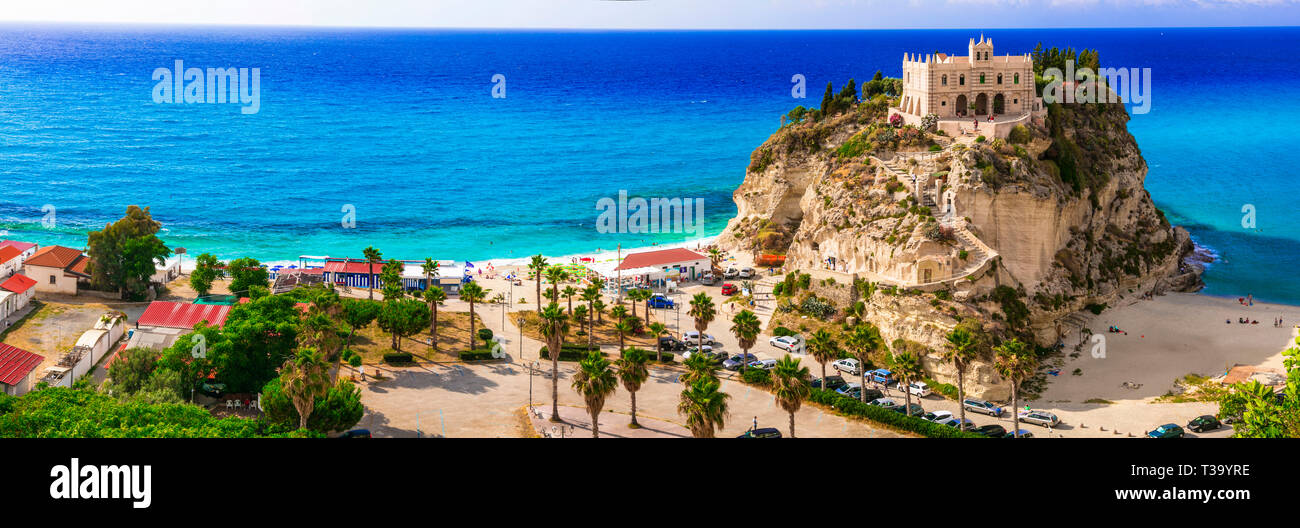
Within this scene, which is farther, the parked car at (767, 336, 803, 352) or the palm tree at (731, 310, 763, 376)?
the parked car at (767, 336, 803, 352)

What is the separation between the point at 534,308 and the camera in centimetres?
7581

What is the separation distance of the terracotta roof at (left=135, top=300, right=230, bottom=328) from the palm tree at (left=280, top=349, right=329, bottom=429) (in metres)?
17.3

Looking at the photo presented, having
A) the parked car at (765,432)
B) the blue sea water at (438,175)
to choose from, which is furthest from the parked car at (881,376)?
the blue sea water at (438,175)

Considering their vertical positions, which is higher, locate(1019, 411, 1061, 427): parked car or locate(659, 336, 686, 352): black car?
locate(659, 336, 686, 352): black car

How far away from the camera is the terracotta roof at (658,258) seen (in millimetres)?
83375

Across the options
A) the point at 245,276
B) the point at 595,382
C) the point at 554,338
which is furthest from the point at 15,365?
the point at 595,382

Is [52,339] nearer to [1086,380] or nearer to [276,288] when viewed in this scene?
[276,288]

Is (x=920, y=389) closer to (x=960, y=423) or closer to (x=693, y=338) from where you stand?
(x=960, y=423)

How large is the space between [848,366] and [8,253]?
57418 millimetres

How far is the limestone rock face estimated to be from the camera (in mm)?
66312

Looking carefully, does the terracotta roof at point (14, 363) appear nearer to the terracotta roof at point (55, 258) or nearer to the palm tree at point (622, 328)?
the terracotta roof at point (55, 258)

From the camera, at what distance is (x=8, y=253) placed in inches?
3066

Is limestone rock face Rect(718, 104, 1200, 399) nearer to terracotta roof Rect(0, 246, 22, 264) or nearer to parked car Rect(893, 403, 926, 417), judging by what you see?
parked car Rect(893, 403, 926, 417)

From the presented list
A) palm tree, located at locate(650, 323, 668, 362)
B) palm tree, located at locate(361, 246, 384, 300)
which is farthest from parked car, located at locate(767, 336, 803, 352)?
palm tree, located at locate(361, 246, 384, 300)
